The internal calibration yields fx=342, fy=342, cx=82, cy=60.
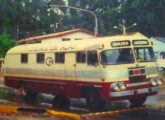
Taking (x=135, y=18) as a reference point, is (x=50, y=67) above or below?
below

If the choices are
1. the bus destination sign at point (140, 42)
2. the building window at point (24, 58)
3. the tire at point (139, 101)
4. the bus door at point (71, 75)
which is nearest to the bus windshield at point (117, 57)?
the bus destination sign at point (140, 42)

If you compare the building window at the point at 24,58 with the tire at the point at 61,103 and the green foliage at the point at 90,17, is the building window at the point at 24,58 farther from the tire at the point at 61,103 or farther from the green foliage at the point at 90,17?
the green foliage at the point at 90,17

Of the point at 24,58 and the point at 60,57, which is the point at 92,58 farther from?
the point at 24,58

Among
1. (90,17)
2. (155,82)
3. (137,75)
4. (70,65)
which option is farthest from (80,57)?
(90,17)

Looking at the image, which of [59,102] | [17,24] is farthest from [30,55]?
[17,24]

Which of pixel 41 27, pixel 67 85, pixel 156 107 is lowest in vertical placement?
pixel 156 107

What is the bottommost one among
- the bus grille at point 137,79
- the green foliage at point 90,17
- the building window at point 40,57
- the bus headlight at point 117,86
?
the bus headlight at point 117,86

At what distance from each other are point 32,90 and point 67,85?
3.71 metres

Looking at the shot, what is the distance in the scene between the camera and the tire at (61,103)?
637 inches

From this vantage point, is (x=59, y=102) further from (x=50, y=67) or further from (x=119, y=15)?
(x=119, y=15)

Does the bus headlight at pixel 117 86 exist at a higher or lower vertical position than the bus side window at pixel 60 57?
lower

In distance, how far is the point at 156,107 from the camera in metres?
14.6

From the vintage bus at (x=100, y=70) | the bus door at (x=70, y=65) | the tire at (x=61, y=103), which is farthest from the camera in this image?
the tire at (x=61, y=103)

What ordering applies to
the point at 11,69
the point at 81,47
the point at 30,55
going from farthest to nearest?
1. the point at 11,69
2. the point at 30,55
3. the point at 81,47
